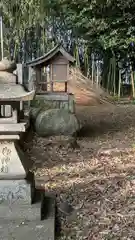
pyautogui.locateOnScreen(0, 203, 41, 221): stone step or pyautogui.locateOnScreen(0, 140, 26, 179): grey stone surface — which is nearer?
pyautogui.locateOnScreen(0, 203, 41, 221): stone step

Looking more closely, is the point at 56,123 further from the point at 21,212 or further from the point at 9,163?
the point at 21,212

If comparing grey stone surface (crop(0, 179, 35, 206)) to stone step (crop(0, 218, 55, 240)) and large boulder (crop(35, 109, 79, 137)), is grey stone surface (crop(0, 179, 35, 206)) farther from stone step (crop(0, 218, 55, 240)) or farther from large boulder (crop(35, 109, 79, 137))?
large boulder (crop(35, 109, 79, 137))

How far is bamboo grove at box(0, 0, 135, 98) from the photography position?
10.4 metres

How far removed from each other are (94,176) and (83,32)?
8.62 meters

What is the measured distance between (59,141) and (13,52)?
7.08 meters

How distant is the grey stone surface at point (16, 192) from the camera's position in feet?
11.1

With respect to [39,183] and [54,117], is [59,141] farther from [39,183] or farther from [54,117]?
[39,183]

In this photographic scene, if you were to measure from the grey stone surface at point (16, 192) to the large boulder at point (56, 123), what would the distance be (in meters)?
4.10

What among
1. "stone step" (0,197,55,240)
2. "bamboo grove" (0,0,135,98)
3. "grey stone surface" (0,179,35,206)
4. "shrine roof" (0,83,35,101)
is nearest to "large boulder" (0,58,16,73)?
"shrine roof" (0,83,35,101)

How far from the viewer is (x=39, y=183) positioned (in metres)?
4.94

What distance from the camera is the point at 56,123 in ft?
24.8

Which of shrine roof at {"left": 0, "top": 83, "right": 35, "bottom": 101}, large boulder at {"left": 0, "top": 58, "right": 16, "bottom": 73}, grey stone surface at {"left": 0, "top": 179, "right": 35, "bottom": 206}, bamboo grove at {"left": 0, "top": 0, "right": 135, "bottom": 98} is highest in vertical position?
bamboo grove at {"left": 0, "top": 0, "right": 135, "bottom": 98}

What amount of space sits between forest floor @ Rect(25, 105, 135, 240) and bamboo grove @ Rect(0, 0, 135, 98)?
102 inches

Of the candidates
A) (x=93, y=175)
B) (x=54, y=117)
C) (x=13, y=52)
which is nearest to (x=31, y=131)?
(x=54, y=117)
